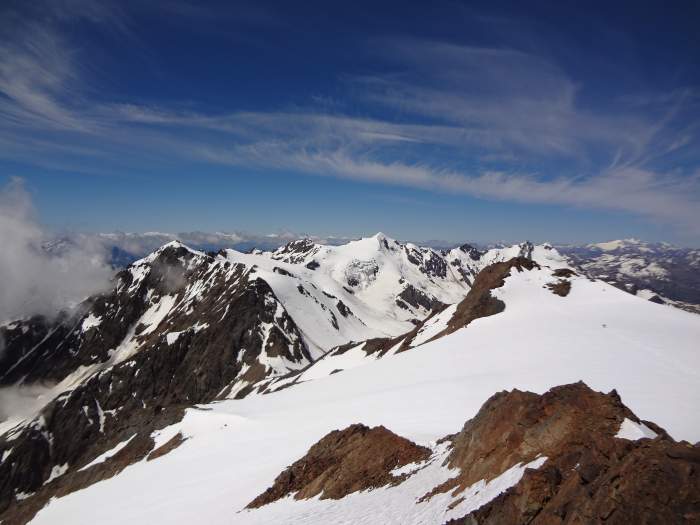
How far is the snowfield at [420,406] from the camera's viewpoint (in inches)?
815

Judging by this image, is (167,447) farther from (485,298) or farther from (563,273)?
(563,273)

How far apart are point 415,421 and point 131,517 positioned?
21599mm

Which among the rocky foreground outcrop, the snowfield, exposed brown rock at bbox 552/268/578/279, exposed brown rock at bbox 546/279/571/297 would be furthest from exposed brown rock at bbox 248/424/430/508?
exposed brown rock at bbox 552/268/578/279

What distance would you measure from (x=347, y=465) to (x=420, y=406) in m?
10.7

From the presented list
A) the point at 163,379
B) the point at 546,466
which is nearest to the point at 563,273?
the point at 546,466

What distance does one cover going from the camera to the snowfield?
67.9 ft

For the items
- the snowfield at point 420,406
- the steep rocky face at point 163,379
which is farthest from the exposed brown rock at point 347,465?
the steep rocky face at point 163,379

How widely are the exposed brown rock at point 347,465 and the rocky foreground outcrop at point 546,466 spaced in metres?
0.07

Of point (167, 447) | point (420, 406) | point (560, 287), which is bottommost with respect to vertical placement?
point (167, 447)

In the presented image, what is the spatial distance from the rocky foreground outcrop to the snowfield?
2.43 feet

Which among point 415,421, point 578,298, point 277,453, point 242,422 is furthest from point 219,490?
point 578,298

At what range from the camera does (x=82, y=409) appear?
152 metres

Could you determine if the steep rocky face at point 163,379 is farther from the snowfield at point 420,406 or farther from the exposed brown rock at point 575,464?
the exposed brown rock at point 575,464

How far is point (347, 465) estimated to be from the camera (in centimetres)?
2348
